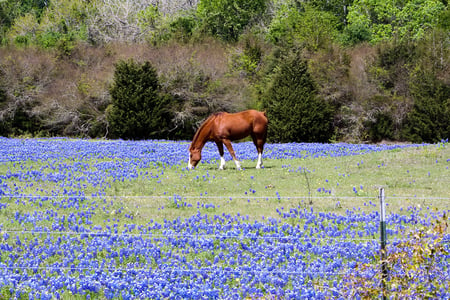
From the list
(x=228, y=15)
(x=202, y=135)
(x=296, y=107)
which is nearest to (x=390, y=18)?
(x=228, y=15)

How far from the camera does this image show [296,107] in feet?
136

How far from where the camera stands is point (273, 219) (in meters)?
10.6

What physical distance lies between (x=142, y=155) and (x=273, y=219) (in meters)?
14.2

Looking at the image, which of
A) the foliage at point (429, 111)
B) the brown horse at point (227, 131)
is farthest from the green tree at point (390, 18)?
the brown horse at point (227, 131)

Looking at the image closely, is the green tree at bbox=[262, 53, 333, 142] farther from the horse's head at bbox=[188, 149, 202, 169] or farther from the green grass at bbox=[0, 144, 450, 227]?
the horse's head at bbox=[188, 149, 202, 169]

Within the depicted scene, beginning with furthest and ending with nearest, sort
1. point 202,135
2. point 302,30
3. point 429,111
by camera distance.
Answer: point 302,30 → point 429,111 → point 202,135

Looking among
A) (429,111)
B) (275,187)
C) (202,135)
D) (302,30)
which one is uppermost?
(302,30)

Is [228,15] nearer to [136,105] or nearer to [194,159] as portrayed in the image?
[136,105]

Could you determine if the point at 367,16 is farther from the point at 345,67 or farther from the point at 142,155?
the point at 142,155

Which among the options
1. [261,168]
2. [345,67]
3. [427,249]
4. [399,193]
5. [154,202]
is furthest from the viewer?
[345,67]

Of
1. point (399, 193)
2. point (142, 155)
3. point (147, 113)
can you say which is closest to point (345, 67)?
point (147, 113)

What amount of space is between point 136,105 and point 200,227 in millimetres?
34533

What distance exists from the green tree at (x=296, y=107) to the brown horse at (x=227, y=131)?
20.5 meters

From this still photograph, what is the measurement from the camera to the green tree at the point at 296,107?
4150 cm
